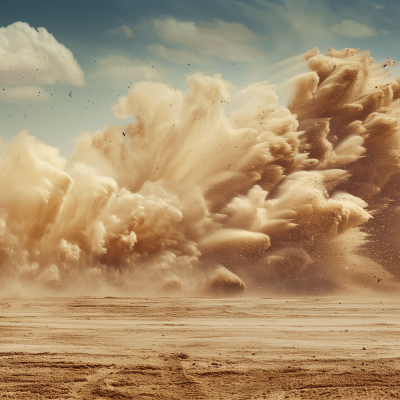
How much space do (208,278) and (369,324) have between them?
9.13 meters

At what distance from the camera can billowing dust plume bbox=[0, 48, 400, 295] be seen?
1889cm

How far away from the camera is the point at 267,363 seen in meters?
7.96

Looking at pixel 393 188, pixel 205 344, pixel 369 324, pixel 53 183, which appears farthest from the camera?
pixel 393 188

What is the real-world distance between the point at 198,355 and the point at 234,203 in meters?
12.4

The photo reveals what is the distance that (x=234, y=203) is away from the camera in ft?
66.8

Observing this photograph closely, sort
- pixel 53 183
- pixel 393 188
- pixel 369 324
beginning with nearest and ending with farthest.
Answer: pixel 369 324 < pixel 53 183 < pixel 393 188

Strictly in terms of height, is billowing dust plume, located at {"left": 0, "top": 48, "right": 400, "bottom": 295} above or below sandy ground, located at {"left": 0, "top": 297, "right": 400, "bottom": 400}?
above

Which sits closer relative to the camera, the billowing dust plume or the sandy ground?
the sandy ground

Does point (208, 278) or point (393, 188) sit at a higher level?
point (393, 188)

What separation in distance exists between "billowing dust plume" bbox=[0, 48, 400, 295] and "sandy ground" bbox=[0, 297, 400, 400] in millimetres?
5974

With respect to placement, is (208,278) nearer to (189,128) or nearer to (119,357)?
(189,128)

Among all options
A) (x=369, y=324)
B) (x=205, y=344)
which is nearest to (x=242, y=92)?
(x=369, y=324)

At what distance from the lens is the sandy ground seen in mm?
6977

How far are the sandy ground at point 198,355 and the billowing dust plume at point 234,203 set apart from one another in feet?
19.6
